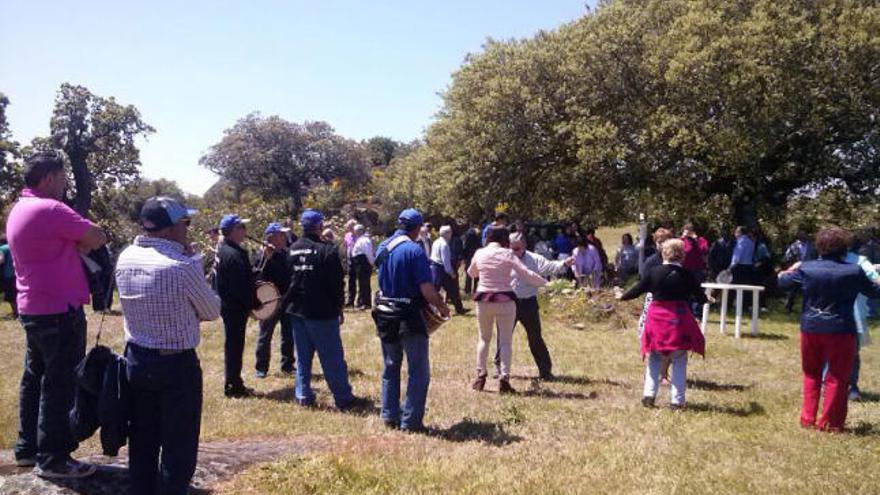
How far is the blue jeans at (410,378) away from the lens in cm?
602

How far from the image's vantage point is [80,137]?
112 feet

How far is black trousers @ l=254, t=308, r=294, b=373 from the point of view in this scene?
8500 mm

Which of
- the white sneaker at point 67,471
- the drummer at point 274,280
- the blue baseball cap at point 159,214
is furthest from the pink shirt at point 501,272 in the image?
the white sneaker at point 67,471

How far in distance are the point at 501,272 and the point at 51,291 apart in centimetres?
452

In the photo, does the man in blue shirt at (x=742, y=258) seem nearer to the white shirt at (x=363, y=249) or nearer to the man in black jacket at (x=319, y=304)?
the white shirt at (x=363, y=249)

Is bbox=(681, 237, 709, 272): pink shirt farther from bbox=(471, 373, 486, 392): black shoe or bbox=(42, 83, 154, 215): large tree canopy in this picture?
bbox=(42, 83, 154, 215): large tree canopy

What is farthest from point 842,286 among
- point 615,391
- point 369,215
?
point 369,215

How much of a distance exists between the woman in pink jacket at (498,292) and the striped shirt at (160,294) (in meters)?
4.19

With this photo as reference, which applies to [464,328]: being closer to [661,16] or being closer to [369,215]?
[661,16]

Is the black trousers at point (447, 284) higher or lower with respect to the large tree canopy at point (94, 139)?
lower

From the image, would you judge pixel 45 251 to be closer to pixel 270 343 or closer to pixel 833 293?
pixel 270 343

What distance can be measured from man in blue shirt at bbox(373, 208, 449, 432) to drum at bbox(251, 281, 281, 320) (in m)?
2.13

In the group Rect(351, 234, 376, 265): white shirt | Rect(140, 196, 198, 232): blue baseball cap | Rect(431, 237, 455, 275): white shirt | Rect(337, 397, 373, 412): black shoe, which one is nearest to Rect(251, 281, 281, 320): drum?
Rect(337, 397, 373, 412): black shoe

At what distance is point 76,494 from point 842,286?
619cm
